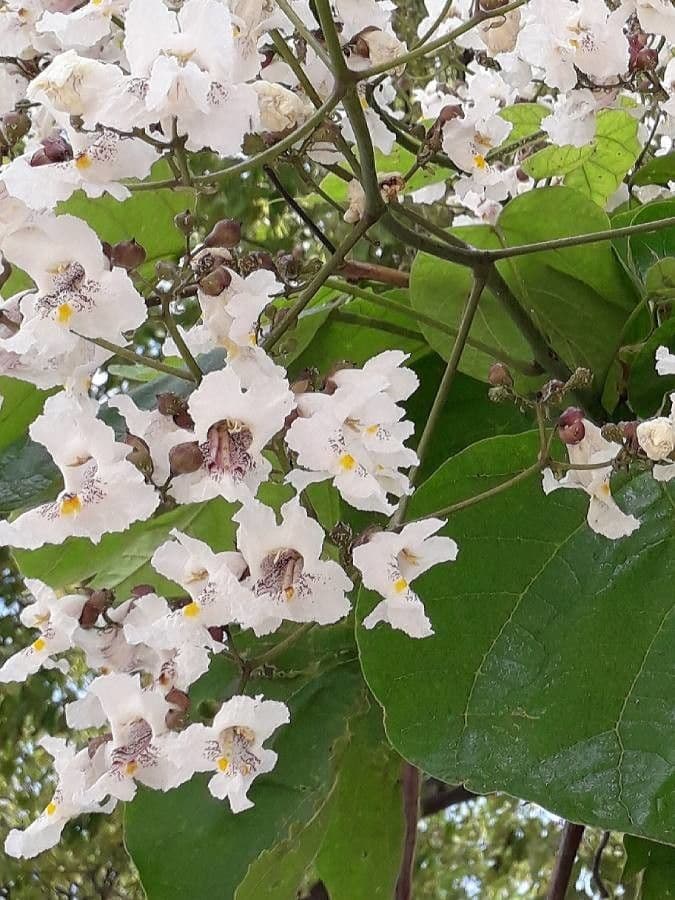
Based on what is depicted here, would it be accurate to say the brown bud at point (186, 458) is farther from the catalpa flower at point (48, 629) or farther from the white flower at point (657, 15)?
the white flower at point (657, 15)

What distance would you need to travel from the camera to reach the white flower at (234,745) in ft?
1.10

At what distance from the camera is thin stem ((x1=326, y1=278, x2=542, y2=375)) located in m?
0.42

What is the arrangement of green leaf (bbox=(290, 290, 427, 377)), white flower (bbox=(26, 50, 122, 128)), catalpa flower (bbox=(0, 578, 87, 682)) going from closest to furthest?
1. white flower (bbox=(26, 50, 122, 128))
2. catalpa flower (bbox=(0, 578, 87, 682))
3. green leaf (bbox=(290, 290, 427, 377))

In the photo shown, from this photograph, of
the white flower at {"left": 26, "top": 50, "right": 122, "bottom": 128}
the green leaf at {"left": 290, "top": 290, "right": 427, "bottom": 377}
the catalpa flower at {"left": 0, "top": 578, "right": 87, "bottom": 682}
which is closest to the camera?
the white flower at {"left": 26, "top": 50, "right": 122, "bottom": 128}

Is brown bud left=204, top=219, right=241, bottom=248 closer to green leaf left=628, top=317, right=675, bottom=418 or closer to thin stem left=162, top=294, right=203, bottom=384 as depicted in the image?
thin stem left=162, top=294, right=203, bottom=384

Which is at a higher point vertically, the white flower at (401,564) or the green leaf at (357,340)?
the white flower at (401,564)

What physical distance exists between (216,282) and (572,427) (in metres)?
0.12

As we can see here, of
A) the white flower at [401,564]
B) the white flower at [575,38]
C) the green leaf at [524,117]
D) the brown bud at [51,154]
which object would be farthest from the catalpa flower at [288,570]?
the green leaf at [524,117]

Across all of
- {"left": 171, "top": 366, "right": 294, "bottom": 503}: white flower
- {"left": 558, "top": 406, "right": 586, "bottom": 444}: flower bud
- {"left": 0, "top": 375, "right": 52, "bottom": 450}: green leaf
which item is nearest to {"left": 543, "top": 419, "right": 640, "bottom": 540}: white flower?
{"left": 558, "top": 406, "right": 586, "bottom": 444}: flower bud

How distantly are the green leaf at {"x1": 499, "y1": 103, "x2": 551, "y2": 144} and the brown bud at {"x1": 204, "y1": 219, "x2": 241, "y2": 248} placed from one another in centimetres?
30

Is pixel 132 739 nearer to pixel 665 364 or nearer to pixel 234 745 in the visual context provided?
pixel 234 745

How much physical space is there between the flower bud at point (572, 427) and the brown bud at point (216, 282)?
12 cm

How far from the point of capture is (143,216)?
16.9 inches

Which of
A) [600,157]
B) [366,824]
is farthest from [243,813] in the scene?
[600,157]
